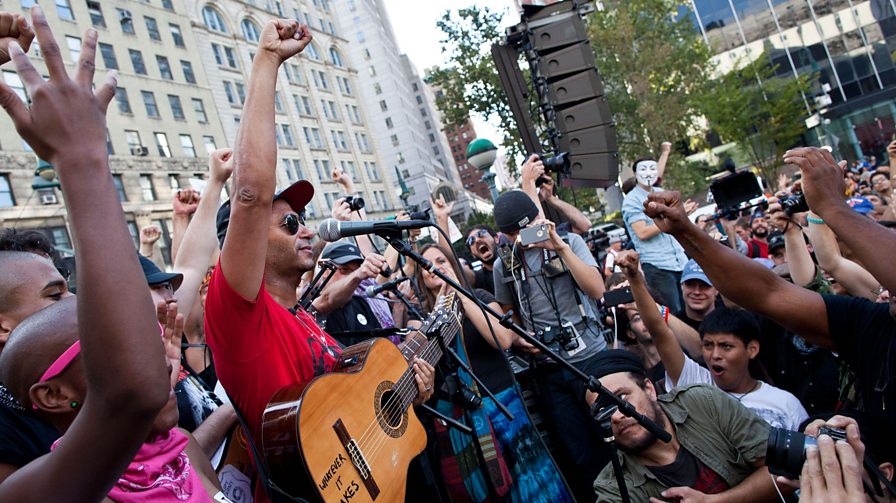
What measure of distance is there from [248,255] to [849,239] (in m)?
2.44

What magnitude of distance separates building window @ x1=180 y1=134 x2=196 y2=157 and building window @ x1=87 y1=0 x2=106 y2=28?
792 cm

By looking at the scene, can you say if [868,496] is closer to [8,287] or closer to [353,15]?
[8,287]

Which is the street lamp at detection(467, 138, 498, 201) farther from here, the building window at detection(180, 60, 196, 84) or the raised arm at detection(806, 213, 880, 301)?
the building window at detection(180, 60, 196, 84)

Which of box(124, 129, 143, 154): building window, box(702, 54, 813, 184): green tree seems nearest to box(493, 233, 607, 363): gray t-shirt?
box(702, 54, 813, 184): green tree

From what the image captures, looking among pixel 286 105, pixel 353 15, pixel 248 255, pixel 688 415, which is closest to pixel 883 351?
pixel 688 415

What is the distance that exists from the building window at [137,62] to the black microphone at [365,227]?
41.3 metres

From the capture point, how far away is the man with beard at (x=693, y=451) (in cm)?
296

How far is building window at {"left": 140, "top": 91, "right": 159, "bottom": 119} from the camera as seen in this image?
37594 mm

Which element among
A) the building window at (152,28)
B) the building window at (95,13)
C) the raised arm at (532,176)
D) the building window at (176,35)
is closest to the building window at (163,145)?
the building window at (95,13)

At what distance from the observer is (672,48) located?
92.8ft

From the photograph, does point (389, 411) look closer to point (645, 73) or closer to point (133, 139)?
point (645, 73)

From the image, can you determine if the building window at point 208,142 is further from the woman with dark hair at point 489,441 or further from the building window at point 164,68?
the woman with dark hair at point 489,441

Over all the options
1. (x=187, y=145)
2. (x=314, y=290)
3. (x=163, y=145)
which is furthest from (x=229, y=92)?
(x=314, y=290)

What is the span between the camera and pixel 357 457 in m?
2.46
